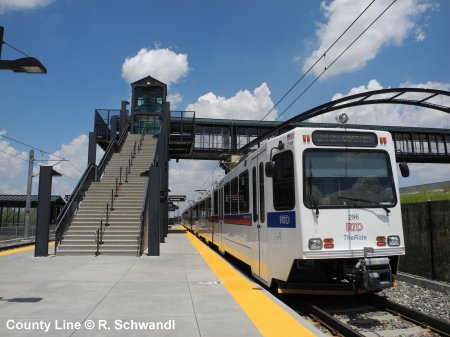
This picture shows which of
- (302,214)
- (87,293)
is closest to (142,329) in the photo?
(87,293)

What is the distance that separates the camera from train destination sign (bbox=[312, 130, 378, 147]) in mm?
7925

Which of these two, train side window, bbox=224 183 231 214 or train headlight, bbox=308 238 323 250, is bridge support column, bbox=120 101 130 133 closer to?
train side window, bbox=224 183 231 214

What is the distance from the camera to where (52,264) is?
11.9 meters

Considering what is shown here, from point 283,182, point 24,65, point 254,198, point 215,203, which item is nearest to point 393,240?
point 283,182

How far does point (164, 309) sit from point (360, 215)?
379 centimetres

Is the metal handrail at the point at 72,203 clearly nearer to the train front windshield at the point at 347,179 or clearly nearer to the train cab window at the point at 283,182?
the train cab window at the point at 283,182

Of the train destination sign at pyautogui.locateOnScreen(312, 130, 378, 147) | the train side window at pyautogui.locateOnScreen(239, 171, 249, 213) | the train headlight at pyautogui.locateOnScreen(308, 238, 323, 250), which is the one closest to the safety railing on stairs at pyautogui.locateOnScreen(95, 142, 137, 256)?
the train side window at pyautogui.locateOnScreen(239, 171, 249, 213)

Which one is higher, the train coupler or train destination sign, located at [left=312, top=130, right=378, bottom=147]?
train destination sign, located at [left=312, top=130, right=378, bottom=147]

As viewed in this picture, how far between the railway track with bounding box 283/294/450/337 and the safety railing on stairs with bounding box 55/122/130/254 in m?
10.0

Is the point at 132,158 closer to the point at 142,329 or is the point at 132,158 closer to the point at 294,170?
the point at 294,170

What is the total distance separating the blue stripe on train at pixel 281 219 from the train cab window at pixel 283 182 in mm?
115

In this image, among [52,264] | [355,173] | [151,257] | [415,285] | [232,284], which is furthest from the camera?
[151,257]

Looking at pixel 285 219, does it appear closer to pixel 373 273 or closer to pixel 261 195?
pixel 261 195

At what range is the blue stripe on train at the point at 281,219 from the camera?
7.59 meters
